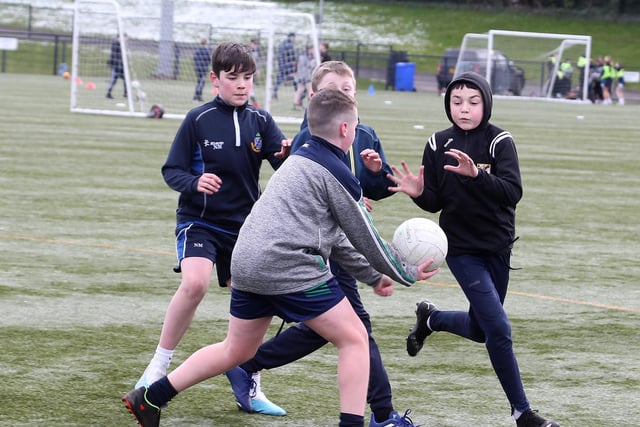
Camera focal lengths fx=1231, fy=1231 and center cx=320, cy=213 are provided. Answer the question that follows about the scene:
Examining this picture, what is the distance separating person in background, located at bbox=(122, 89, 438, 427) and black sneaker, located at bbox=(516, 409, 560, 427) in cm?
96

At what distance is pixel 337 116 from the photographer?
484 centimetres

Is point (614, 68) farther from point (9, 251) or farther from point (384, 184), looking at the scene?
point (384, 184)

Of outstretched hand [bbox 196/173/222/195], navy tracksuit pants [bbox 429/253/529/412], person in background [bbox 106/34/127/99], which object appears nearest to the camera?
navy tracksuit pants [bbox 429/253/529/412]

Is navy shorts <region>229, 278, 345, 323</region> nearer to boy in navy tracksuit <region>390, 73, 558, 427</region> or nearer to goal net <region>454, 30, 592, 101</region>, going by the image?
boy in navy tracksuit <region>390, 73, 558, 427</region>

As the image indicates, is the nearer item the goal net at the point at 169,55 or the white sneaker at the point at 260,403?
the white sneaker at the point at 260,403

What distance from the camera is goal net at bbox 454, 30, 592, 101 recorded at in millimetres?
47312

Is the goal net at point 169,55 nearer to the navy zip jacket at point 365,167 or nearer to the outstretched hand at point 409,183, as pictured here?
the navy zip jacket at point 365,167

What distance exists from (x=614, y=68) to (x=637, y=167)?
32380mm

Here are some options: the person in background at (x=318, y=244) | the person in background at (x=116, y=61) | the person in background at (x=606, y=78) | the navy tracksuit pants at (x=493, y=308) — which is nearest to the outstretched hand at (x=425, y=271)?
the person in background at (x=318, y=244)

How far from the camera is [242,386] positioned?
19.1ft

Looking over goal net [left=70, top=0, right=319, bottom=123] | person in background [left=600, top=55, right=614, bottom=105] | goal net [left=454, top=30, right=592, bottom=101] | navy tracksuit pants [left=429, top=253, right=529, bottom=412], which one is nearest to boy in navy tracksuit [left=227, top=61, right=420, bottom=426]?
navy tracksuit pants [left=429, top=253, right=529, bottom=412]

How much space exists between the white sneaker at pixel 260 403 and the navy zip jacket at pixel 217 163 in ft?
2.46

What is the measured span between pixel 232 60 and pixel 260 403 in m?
1.66

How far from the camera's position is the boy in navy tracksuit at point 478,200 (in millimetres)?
5621
